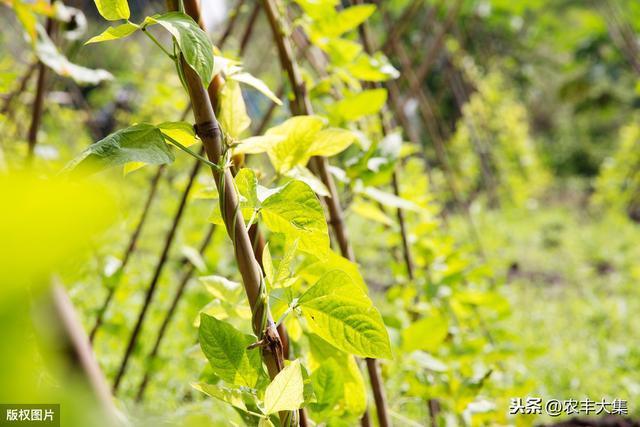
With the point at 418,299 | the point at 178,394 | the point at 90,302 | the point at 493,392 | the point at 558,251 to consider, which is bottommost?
the point at 558,251

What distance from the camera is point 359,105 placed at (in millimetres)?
680

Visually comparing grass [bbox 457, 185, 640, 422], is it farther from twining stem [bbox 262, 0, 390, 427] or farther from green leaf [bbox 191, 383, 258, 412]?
green leaf [bbox 191, 383, 258, 412]

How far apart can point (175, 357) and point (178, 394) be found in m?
0.34

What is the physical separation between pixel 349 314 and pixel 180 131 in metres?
0.17

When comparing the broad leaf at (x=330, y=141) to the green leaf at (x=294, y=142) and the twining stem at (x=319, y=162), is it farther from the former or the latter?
the twining stem at (x=319, y=162)

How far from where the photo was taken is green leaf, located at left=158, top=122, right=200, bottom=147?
41 centimetres

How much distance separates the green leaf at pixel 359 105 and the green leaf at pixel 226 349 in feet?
1.17

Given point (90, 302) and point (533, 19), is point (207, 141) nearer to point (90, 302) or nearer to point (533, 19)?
point (90, 302)

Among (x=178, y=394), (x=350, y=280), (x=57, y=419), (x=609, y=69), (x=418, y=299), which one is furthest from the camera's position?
(x=609, y=69)

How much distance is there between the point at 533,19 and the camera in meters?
8.85

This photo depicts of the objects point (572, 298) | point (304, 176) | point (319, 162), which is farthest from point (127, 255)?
point (572, 298)

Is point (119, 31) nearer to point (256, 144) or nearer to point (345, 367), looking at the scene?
point (256, 144)

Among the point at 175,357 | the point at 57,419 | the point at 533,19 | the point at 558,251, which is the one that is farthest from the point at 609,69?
the point at 57,419

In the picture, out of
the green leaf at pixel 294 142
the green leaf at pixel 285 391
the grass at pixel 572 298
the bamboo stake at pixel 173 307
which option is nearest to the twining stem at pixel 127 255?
the bamboo stake at pixel 173 307
